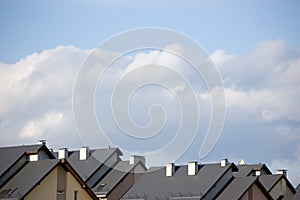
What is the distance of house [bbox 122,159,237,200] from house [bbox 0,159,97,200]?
319 inches

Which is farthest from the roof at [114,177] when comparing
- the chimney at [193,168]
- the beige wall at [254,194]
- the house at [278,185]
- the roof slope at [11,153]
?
the beige wall at [254,194]

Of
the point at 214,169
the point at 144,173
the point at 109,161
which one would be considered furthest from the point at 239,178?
the point at 109,161

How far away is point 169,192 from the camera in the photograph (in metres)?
67.9

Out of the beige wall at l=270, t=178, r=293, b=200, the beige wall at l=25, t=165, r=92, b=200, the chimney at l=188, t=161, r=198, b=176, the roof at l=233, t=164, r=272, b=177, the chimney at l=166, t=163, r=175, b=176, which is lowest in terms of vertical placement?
the beige wall at l=25, t=165, r=92, b=200

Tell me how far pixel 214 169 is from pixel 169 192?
4.35 m

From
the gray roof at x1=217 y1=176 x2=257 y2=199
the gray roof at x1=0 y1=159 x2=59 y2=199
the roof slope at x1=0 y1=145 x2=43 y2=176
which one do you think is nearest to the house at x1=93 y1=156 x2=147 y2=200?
the gray roof at x1=217 y1=176 x2=257 y2=199

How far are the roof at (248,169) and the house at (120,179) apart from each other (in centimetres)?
899

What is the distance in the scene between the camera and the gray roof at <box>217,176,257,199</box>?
2606 inches

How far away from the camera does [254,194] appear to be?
6794 cm

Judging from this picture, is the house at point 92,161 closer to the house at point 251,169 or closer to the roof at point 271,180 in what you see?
the house at point 251,169

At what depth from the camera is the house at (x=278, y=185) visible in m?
78.4

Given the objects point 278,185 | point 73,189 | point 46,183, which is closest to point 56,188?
point 46,183

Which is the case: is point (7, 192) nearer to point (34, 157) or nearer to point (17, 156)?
point (17, 156)

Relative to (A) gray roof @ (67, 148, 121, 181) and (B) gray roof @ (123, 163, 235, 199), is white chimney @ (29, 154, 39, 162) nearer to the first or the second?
(B) gray roof @ (123, 163, 235, 199)
